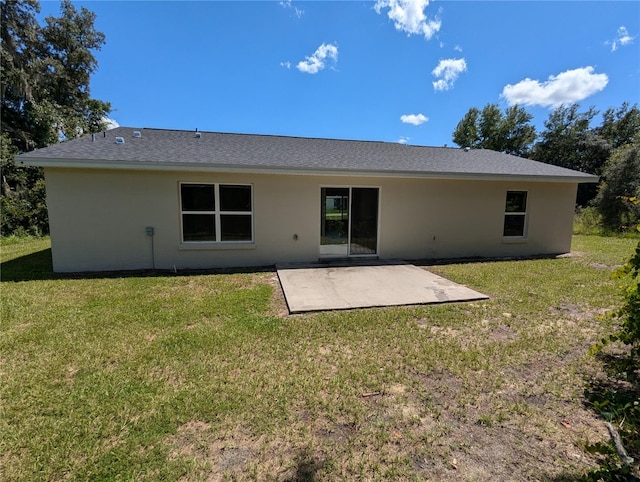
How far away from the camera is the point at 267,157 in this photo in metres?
8.04

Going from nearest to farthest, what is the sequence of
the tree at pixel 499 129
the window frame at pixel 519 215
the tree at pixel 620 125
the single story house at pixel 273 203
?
1. the single story house at pixel 273 203
2. the window frame at pixel 519 215
3. the tree at pixel 620 125
4. the tree at pixel 499 129

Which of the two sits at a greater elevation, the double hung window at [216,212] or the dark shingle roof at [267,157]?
the dark shingle roof at [267,157]

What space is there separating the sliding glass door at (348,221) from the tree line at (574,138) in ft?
53.6

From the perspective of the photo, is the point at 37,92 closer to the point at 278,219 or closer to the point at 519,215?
the point at 278,219

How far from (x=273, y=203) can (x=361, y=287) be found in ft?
11.1

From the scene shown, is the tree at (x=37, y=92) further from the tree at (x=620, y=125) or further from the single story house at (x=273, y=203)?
the tree at (x=620, y=125)

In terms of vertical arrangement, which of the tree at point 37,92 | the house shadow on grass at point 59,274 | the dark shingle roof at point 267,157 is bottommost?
the house shadow on grass at point 59,274

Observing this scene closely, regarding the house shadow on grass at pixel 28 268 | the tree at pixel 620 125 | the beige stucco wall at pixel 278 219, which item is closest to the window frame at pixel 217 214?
the beige stucco wall at pixel 278 219

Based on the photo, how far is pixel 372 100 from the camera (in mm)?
18641

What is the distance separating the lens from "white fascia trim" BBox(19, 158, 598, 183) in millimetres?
6293

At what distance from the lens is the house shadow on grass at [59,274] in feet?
21.6

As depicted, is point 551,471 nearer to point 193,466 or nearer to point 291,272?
point 193,466

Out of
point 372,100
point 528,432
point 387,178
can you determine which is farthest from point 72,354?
point 372,100

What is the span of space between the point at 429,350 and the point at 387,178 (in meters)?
5.83
